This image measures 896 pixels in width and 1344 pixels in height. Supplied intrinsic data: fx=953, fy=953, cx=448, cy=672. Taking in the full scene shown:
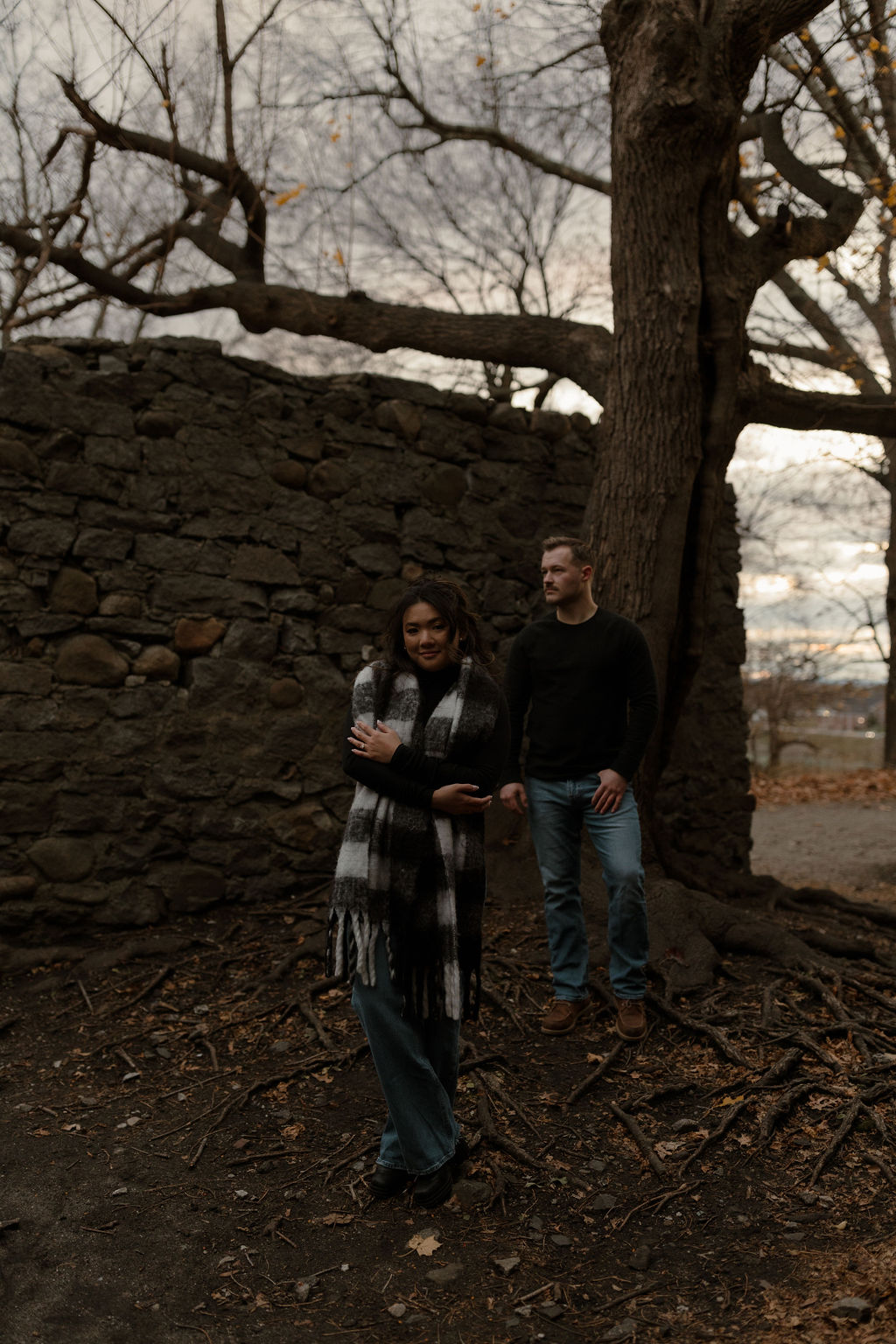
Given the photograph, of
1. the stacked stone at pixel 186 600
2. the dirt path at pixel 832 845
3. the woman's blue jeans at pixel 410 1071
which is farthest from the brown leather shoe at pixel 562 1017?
the dirt path at pixel 832 845

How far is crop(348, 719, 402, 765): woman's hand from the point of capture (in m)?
2.61

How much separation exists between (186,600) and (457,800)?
9.40 feet

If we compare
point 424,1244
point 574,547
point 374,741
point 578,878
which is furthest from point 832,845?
point 374,741

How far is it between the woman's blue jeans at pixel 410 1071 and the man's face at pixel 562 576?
169 cm

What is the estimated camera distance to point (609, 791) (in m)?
3.62

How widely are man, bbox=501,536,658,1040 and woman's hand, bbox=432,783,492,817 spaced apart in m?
1.02

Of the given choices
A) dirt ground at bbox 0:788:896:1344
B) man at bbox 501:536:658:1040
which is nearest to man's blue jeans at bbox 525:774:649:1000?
man at bbox 501:536:658:1040

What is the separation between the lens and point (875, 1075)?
3420 millimetres

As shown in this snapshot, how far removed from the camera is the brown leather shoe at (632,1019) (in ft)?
12.2

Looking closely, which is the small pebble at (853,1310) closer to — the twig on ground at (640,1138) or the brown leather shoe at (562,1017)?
the twig on ground at (640,1138)

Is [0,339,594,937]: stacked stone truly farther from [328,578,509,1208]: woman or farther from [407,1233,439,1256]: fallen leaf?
[407,1233,439,1256]: fallen leaf

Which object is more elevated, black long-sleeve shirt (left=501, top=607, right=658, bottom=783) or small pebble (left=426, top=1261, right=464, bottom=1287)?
black long-sleeve shirt (left=501, top=607, right=658, bottom=783)

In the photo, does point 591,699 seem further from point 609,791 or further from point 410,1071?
point 410,1071

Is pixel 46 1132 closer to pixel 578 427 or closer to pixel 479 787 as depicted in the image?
pixel 479 787
